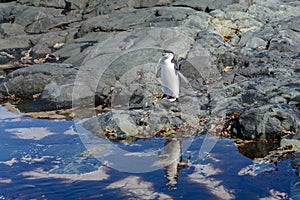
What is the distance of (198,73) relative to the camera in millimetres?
15695

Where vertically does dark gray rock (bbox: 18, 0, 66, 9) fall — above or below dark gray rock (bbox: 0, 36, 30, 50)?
above

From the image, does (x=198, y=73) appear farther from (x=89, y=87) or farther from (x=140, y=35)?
(x=140, y=35)

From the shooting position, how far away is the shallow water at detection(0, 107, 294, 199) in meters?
7.86

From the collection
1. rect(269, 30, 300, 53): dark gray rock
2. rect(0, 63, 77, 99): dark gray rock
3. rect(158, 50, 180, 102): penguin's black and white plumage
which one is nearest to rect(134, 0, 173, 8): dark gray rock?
rect(269, 30, 300, 53): dark gray rock

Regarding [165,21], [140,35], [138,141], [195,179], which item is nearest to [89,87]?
[138,141]

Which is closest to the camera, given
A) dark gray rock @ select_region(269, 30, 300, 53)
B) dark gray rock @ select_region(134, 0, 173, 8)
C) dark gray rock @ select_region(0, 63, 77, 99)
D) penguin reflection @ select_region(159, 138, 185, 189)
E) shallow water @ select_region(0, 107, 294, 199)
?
shallow water @ select_region(0, 107, 294, 199)

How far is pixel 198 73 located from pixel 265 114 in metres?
5.48

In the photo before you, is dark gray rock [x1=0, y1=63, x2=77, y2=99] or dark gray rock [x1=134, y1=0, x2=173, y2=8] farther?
dark gray rock [x1=134, y1=0, x2=173, y2=8]

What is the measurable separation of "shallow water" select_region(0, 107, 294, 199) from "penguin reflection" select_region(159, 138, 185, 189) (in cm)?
2

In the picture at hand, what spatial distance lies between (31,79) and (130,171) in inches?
331

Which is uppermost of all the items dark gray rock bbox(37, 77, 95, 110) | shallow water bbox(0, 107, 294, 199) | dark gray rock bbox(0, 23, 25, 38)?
dark gray rock bbox(0, 23, 25, 38)

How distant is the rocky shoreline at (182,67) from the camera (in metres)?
11.3

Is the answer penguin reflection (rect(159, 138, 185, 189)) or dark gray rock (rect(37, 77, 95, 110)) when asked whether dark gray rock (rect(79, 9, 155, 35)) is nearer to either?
dark gray rock (rect(37, 77, 95, 110))

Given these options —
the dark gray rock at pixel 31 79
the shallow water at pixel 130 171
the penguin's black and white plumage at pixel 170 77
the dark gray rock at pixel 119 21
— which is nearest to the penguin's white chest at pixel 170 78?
the penguin's black and white plumage at pixel 170 77
